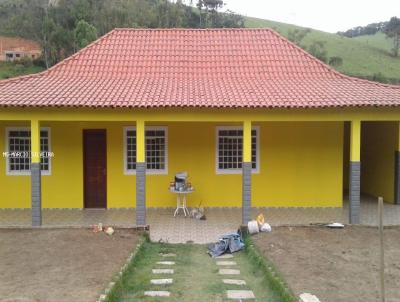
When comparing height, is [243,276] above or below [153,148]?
below

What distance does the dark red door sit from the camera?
14656mm

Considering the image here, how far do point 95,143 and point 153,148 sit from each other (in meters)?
1.70

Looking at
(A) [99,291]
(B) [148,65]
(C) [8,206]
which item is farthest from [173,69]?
(A) [99,291]

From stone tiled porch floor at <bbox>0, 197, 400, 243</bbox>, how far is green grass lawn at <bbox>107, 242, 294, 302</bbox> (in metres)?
0.80

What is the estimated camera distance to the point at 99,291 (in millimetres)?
7730

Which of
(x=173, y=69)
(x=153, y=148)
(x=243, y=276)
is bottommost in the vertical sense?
(x=243, y=276)

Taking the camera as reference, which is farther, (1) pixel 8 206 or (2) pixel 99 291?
(1) pixel 8 206

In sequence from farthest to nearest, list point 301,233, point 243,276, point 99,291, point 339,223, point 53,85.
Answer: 1. point 53,85
2. point 339,223
3. point 301,233
4. point 243,276
5. point 99,291

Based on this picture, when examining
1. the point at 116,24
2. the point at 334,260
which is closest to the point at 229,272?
the point at 334,260

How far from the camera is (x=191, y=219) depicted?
13.4 meters

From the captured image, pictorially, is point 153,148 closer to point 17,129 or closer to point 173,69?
point 173,69

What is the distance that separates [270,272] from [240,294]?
0.94 meters

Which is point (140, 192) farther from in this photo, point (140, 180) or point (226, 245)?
point (226, 245)

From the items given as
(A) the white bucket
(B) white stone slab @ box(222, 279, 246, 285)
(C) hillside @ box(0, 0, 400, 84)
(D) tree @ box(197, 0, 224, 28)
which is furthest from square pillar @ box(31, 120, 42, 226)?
(D) tree @ box(197, 0, 224, 28)
